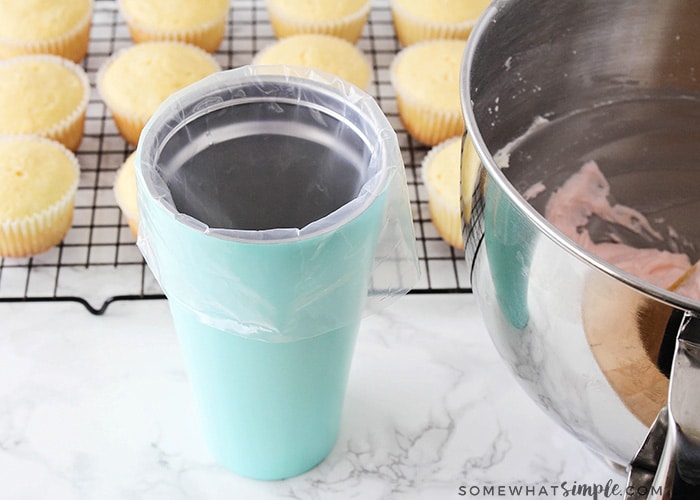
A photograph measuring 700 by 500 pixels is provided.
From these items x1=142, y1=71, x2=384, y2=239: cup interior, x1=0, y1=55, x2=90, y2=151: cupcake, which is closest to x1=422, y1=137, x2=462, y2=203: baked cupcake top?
x1=142, y1=71, x2=384, y2=239: cup interior

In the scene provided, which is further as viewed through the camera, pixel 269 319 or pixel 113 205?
pixel 113 205

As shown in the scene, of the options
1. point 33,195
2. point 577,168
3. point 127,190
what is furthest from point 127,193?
point 577,168

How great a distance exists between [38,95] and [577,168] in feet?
2.47

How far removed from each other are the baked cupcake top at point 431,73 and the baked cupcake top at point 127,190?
1.35 ft

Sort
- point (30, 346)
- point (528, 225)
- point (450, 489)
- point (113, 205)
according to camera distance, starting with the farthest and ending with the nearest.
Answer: point (113, 205) < point (30, 346) < point (450, 489) < point (528, 225)

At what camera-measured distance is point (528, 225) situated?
0.69 metres

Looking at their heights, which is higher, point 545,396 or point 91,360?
point 545,396

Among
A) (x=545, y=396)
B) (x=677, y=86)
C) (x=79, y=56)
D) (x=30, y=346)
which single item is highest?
(x=677, y=86)

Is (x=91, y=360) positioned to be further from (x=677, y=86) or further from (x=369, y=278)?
(x=677, y=86)

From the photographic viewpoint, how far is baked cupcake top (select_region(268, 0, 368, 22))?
142cm

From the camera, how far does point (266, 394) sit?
0.86 metres

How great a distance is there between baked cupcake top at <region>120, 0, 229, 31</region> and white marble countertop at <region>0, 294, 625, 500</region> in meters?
0.50

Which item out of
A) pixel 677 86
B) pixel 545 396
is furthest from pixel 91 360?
pixel 677 86

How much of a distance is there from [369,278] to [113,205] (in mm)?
574
